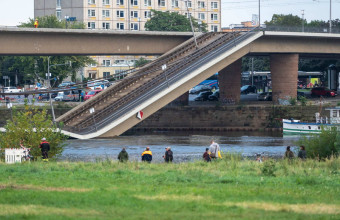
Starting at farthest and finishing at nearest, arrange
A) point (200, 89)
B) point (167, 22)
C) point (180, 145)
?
point (167, 22)
point (200, 89)
point (180, 145)

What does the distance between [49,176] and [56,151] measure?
1434cm

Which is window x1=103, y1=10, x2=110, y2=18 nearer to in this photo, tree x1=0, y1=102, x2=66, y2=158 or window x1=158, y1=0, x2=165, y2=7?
window x1=158, y1=0, x2=165, y2=7

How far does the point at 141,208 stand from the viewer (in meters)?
18.6

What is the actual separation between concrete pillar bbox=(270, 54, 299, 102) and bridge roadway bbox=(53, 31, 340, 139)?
5.17m

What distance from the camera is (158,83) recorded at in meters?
64.7

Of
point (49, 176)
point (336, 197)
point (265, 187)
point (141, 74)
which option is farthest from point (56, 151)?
point (141, 74)

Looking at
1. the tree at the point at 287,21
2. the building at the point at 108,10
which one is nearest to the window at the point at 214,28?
the building at the point at 108,10

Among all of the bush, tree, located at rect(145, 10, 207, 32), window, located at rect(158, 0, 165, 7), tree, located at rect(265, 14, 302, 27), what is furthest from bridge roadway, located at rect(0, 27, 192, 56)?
tree, located at rect(265, 14, 302, 27)

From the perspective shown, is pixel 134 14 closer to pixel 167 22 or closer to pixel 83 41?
pixel 167 22

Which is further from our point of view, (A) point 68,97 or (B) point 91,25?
(B) point 91,25

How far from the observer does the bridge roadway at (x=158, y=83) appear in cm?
6072

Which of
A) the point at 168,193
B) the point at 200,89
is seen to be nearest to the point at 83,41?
the point at 168,193

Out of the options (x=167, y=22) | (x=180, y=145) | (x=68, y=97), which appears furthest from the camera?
(x=167, y=22)

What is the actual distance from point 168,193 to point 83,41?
4692cm
